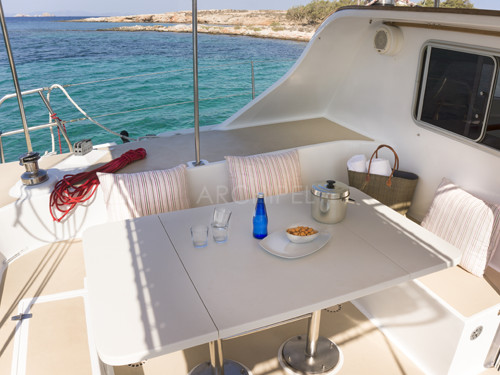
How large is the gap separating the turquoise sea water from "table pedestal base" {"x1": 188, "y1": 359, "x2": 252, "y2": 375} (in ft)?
7.90

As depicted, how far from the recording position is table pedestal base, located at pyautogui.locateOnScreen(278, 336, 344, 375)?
191cm

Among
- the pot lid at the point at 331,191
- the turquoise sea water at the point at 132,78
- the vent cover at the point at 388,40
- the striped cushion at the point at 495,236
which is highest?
the vent cover at the point at 388,40

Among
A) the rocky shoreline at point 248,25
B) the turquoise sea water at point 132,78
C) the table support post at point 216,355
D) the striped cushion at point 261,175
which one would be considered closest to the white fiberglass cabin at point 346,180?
the striped cushion at point 261,175

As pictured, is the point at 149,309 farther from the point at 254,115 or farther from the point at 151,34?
the point at 151,34

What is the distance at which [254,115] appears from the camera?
3510mm

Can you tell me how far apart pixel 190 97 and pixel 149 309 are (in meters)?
14.6

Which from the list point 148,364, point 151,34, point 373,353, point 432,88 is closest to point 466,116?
point 432,88

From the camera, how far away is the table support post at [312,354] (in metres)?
1.89

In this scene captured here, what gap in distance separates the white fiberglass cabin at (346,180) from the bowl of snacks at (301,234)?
63 cm

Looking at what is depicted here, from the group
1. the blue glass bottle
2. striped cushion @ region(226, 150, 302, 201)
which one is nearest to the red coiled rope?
striped cushion @ region(226, 150, 302, 201)

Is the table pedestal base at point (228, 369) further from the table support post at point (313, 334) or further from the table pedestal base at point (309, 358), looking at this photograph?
the table support post at point (313, 334)

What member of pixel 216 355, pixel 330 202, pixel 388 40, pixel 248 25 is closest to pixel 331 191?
pixel 330 202

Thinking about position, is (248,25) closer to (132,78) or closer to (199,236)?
(132,78)

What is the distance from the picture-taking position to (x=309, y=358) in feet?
6.40
